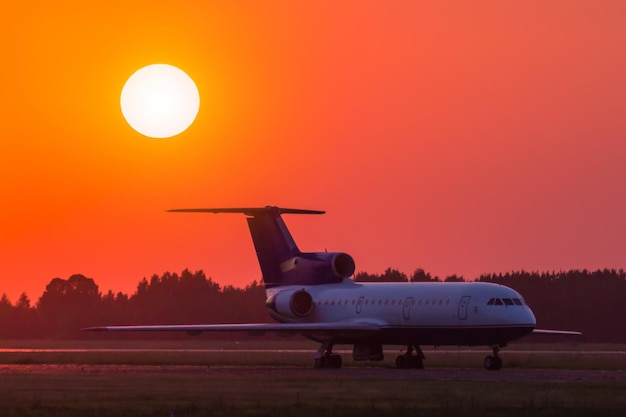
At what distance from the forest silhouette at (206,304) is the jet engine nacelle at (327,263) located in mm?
36690

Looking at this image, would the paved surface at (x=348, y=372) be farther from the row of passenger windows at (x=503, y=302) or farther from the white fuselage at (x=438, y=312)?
the row of passenger windows at (x=503, y=302)

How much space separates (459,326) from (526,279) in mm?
60300

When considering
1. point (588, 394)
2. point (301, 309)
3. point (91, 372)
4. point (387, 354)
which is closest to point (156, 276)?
point (387, 354)

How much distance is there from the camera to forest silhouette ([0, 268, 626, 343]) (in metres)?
105

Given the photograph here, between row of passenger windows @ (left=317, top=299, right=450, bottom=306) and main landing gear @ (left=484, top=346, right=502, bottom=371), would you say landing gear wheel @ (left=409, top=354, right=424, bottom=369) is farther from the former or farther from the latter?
main landing gear @ (left=484, top=346, right=502, bottom=371)

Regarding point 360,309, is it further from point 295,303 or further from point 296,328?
point 295,303

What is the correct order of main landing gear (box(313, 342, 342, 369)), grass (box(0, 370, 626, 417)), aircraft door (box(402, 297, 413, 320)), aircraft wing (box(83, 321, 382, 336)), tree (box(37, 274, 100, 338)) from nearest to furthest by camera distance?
1. grass (box(0, 370, 626, 417))
2. aircraft door (box(402, 297, 413, 320))
3. aircraft wing (box(83, 321, 382, 336))
4. main landing gear (box(313, 342, 342, 369))
5. tree (box(37, 274, 100, 338))

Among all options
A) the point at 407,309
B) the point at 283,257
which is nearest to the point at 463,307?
the point at 407,309

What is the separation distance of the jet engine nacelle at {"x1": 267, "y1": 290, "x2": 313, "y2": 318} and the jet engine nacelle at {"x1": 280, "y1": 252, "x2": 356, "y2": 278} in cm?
138

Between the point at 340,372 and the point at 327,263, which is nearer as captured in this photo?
the point at 340,372

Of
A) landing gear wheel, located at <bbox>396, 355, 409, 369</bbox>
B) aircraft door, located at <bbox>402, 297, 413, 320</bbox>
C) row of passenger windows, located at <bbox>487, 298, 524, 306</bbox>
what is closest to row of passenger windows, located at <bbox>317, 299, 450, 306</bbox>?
aircraft door, located at <bbox>402, 297, 413, 320</bbox>

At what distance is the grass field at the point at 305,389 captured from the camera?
33312mm

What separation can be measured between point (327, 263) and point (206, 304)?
60220mm

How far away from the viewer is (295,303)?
63.3m
